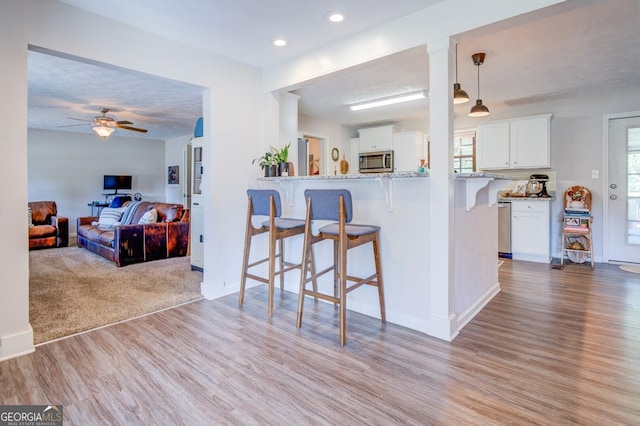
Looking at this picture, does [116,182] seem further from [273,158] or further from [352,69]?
[352,69]

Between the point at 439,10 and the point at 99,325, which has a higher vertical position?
the point at 439,10

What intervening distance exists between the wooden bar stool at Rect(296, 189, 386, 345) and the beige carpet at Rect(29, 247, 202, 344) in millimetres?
1493

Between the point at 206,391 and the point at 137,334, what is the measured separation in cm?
100

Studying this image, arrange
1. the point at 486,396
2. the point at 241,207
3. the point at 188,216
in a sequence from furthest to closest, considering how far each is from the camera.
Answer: the point at 188,216, the point at 241,207, the point at 486,396

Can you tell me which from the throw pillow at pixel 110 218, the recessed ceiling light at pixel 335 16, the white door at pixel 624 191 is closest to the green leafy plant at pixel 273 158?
the recessed ceiling light at pixel 335 16

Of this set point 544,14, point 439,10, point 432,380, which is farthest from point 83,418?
point 544,14

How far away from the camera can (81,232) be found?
19.2ft

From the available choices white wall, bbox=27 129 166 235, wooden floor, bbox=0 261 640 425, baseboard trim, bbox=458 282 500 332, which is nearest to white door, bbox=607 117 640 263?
wooden floor, bbox=0 261 640 425

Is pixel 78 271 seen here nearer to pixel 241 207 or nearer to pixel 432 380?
pixel 241 207

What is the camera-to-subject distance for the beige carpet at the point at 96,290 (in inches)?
107

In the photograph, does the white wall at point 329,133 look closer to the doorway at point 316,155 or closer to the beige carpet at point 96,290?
the doorway at point 316,155

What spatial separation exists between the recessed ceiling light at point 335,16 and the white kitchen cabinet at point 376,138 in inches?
150

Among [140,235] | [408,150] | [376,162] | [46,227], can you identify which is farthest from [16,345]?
[408,150]

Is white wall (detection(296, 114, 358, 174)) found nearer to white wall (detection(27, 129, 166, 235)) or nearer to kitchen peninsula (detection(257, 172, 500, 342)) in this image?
kitchen peninsula (detection(257, 172, 500, 342))
